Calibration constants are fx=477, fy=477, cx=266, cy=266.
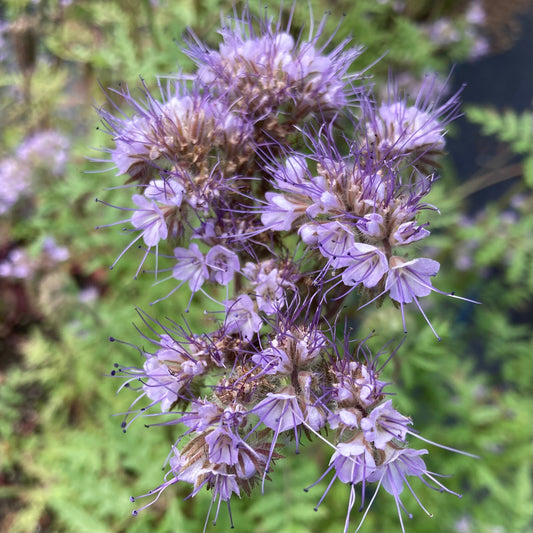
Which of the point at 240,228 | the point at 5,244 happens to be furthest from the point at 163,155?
the point at 5,244

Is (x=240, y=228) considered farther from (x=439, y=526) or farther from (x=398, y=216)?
(x=439, y=526)

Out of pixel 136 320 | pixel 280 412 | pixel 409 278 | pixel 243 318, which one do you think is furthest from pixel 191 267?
pixel 136 320

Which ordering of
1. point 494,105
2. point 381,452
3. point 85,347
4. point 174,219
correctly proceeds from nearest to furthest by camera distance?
1. point 381,452
2. point 174,219
3. point 85,347
4. point 494,105

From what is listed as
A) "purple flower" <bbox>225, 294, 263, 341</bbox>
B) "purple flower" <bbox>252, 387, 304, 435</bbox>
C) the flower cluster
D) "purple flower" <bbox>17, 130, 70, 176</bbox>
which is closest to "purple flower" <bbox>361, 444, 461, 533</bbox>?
the flower cluster

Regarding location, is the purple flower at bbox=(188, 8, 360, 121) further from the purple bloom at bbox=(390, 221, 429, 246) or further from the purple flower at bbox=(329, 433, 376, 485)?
the purple flower at bbox=(329, 433, 376, 485)

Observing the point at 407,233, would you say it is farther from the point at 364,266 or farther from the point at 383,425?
the point at 383,425

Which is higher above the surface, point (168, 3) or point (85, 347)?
point (168, 3)
